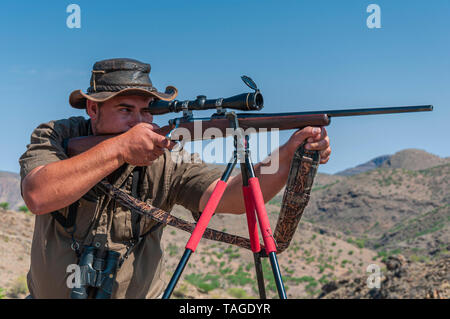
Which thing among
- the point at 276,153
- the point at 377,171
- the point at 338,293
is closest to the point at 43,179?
the point at 276,153

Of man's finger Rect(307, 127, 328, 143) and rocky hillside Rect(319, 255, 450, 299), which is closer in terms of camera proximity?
man's finger Rect(307, 127, 328, 143)

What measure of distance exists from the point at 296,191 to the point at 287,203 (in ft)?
0.43

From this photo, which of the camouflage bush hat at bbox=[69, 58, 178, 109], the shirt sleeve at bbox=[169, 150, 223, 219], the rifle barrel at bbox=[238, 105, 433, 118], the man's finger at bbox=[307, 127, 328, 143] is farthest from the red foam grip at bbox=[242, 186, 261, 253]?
the camouflage bush hat at bbox=[69, 58, 178, 109]

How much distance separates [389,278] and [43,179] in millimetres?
15664

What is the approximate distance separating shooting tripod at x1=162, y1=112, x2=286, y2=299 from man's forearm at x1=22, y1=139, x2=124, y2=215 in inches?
33.2

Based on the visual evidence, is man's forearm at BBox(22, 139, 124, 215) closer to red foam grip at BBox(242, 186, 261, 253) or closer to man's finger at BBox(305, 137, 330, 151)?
red foam grip at BBox(242, 186, 261, 253)

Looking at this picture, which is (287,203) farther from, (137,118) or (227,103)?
(137,118)

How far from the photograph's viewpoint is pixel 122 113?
152 inches

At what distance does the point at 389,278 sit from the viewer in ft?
55.4

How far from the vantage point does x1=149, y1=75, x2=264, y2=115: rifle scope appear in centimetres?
312

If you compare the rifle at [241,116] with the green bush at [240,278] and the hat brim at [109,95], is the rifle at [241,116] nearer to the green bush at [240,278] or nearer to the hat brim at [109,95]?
the hat brim at [109,95]

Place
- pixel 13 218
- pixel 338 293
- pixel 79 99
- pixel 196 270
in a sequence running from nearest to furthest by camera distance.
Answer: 1. pixel 79 99
2. pixel 338 293
3. pixel 13 218
4. pixel 196 270

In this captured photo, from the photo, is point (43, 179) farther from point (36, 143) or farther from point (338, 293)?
point (338, 293)

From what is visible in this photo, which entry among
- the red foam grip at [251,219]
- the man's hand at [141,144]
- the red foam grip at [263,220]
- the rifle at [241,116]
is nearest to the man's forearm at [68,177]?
the man's hand at [141,144]
